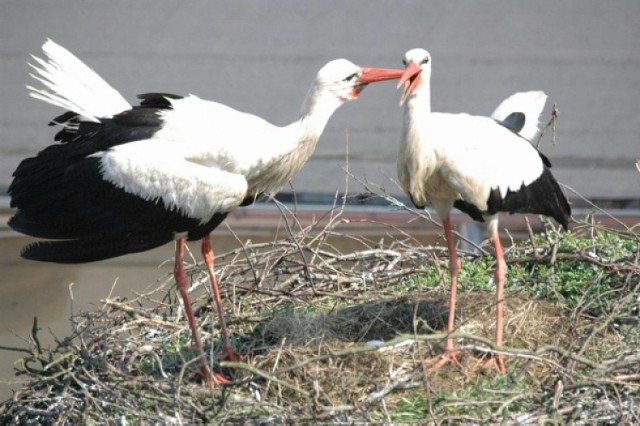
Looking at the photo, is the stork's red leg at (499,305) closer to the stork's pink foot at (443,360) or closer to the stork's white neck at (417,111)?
the stork's pink foot at (443,360)

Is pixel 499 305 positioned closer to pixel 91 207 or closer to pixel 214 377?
pixel 214 377

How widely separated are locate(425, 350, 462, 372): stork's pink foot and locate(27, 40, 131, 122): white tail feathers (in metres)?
1.80

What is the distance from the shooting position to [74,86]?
5684mm

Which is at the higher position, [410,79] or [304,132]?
[410,79]

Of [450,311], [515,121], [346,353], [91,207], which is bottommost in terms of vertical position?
[450,311]

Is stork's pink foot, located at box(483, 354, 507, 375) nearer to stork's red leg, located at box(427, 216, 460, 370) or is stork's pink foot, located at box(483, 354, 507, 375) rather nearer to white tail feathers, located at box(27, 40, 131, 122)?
stork's red leg, located at box(427, 216, 460, 370)

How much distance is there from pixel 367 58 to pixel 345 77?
5305mm

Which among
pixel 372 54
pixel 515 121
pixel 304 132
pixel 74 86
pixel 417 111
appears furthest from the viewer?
pixel 372 54

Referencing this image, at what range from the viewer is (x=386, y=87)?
1065cm

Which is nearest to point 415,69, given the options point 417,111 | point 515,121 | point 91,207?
point 417,111

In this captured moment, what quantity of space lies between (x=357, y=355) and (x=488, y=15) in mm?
6045

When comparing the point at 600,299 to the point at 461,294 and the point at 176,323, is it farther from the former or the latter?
A: the point at 176,323

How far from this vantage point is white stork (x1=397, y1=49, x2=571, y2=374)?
17.8 feet

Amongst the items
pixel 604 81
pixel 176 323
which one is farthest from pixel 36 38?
pixel 176 323
